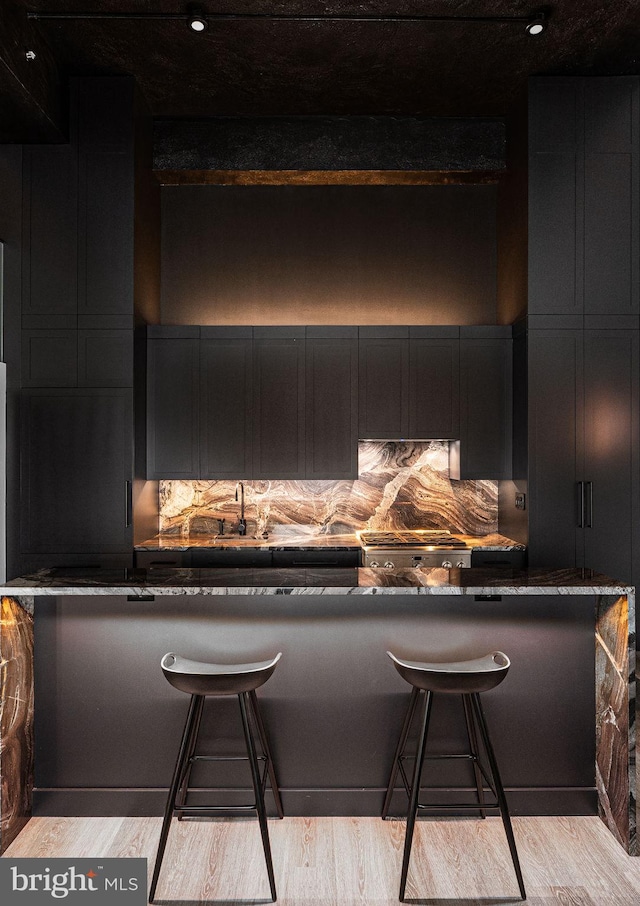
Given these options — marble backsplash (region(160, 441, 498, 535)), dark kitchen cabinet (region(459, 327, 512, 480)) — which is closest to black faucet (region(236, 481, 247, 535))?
marble backsplash (region(160, 441, 498, 535))

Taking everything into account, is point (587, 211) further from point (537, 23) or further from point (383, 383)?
point (383, 383)

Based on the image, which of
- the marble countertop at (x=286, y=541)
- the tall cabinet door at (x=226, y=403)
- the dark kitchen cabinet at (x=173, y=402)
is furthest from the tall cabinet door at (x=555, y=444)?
the dark kitchen cabinet at (x=173, y=402)

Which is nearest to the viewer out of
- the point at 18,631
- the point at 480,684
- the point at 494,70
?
the point at 480,684

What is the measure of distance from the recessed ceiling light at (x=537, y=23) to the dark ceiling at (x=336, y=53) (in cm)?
5

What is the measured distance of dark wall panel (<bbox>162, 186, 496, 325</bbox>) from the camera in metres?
4.84

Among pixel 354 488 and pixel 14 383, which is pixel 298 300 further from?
pixel 14 383

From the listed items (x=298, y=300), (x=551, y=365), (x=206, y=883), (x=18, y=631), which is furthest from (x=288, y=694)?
(x=298, y=300)

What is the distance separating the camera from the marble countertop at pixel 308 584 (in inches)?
96.6

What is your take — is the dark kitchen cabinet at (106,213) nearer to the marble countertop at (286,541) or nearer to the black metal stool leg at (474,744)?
the marble countertop at (286,541)

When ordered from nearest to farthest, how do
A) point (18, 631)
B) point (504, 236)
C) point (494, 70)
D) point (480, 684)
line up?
1. point (480, 684)
2. point (18, 631)
3. point (494, 70)
4. point (504, 236)

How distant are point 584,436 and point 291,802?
2728mm

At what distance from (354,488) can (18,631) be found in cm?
268

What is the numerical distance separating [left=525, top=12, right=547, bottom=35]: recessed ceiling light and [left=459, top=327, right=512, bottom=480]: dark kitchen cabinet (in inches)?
67.8

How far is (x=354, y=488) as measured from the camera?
190 inches
